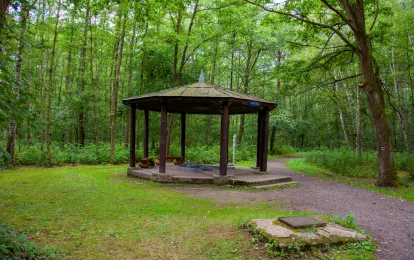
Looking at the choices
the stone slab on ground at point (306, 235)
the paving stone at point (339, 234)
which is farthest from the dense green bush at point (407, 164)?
the stone slab on ground at point (306, 235)

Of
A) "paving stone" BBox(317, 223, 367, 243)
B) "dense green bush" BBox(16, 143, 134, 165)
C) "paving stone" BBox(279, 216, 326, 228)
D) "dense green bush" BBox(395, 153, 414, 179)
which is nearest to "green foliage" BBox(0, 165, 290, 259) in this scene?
"paving stone" BBox(279, 216, 326, 228)

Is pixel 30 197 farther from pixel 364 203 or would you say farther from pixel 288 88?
pixel 288 88

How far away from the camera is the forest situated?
9.48m

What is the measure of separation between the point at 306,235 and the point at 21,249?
12.1ft

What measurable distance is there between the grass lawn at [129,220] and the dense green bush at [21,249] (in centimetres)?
21

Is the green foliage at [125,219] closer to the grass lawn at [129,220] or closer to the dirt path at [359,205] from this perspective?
the grass lawn at [129,220]

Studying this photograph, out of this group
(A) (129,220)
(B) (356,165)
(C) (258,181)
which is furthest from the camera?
(B) (356,165)

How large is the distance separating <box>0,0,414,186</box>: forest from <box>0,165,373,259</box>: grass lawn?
187 centimetres

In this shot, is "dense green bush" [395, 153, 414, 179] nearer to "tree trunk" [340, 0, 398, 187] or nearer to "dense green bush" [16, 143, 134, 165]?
"tree trunk" [340, 0, 398, 187]

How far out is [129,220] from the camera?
5.00 meters

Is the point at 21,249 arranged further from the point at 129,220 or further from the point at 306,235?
the point at 306,235

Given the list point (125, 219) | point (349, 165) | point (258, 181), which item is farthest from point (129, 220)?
point (349, 165)

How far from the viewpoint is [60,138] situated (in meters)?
19.9

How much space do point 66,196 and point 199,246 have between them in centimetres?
440
